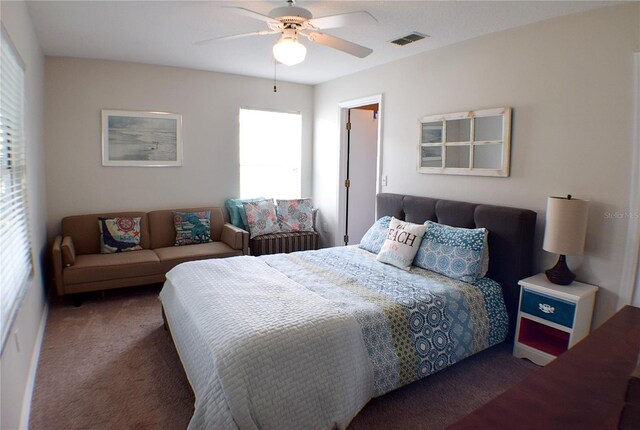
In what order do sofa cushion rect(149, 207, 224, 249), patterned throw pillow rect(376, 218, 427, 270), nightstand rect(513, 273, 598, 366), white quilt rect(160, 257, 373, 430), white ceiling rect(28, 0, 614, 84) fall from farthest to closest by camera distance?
sofa cushion rect(149, 207, 224, 249), patterned throw pillow rect(376, 218, 427, 270), white ceiling rect(28, 0, 614, 84), nightstand rect(513, 273, 598, 366), white quilt rect(160, 257, 373, 430)

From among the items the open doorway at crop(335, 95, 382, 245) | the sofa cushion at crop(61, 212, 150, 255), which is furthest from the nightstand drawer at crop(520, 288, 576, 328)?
the sofa cushion at crop(61, 212, 150, 255)

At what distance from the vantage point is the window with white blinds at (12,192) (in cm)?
194

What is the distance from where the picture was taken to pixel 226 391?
1.72 meters

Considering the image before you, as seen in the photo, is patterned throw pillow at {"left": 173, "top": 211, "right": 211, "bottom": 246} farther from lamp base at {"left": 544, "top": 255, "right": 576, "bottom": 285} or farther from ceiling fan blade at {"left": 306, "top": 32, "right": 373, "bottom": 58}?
lamp base at {"left": 544, "top": 255, "right": 576, "bottom": 285}

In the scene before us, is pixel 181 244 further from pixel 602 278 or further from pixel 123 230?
pixel 602 278

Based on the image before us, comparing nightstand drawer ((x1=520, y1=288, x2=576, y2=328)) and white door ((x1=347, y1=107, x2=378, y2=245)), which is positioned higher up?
white door ((x1=347, y1=107, x2=378, y2=245))

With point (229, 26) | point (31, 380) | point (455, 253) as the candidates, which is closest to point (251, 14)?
point (229, 26)

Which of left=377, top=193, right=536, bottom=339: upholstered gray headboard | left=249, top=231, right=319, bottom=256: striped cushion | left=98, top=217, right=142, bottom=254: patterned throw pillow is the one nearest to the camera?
left=377, top=193, right=536, bottom=339: upholstered gray headboard

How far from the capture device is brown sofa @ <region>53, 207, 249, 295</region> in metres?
3.67

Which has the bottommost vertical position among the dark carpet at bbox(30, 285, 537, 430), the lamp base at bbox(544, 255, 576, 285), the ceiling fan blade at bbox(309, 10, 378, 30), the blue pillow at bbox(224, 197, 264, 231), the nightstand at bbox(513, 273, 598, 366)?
the dark carpet at bbox(30, 285, 537, 430)

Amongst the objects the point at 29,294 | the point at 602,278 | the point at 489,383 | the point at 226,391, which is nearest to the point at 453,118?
the point at 602,278

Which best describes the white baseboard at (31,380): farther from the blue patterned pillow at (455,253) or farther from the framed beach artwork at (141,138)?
the blue patterned pillow at (455,253)

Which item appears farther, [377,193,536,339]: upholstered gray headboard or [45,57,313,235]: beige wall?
[45,57,313,235]: beige wall

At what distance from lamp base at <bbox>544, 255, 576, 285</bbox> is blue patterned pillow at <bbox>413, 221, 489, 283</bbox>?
452mm
